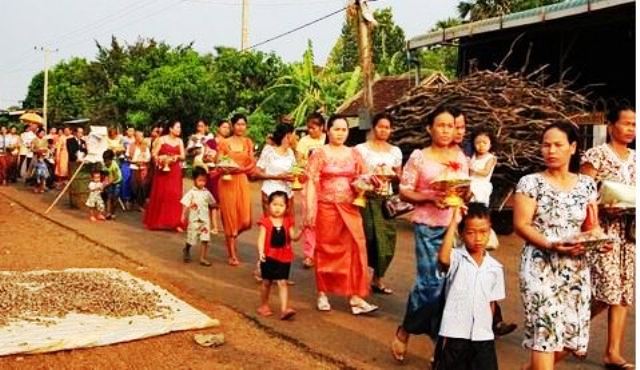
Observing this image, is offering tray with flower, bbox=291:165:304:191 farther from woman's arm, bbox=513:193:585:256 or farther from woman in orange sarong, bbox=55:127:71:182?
woman in orange sarong, bbox=55:127:71:182

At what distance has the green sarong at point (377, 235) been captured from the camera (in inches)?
263

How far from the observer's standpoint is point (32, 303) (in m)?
5.95

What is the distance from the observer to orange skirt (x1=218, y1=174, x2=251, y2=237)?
8586 mm

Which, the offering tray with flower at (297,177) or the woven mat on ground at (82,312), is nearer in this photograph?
the woven mat on ground at (82,312)

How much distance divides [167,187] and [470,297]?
8292 mm

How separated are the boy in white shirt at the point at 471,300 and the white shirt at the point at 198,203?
5.09 meters

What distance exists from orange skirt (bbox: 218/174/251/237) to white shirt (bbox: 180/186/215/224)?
245 millimetres

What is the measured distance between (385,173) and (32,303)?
3.10 meters

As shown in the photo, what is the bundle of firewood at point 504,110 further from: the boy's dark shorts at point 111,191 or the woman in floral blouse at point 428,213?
the boy's dark shorts at point 111,191

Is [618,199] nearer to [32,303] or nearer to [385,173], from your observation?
[385,173]

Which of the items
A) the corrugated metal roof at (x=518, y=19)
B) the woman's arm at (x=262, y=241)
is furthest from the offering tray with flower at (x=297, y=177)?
the corrugated metal roof at (x=518, y=19)

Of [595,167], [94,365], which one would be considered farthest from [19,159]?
[595,167]

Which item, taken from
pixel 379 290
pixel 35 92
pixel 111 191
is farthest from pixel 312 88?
pixel 35 92

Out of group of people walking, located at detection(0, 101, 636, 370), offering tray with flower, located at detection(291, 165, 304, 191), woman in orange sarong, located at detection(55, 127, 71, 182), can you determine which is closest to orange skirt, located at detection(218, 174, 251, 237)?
group of people walking, located at detection(0, 101, 636, 370)
